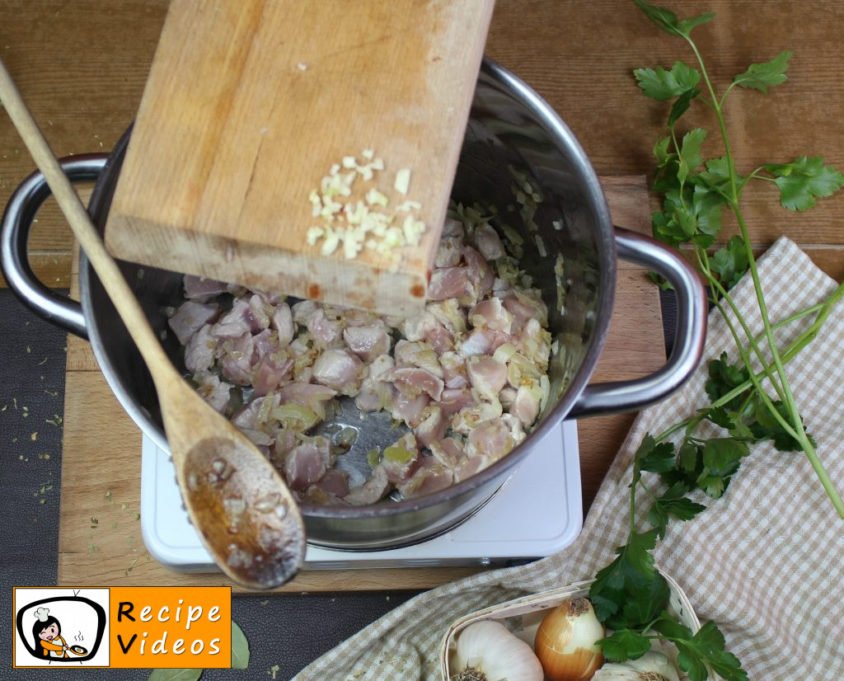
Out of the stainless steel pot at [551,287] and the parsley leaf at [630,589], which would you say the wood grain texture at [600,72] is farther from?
the parsley leaf at [630,589]

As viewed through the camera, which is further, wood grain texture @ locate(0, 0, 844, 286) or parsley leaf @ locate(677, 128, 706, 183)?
wood grain texture @ locate(0, 0, 844, 286)

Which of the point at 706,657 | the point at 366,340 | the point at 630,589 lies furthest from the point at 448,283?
the point at 706,657

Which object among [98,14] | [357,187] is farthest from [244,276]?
[98,14]

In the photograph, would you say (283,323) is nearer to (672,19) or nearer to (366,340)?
(366,340)

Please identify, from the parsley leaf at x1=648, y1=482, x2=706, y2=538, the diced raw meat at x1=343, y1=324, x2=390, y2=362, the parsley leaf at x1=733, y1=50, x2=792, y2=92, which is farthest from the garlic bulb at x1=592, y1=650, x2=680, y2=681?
the parsley leaf at x1=733, y1=50, x2=792, y2=92

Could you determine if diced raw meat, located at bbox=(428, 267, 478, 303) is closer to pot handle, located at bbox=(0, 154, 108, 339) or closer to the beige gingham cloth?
the beige gingham cloth

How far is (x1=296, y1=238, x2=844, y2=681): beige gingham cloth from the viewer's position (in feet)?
3.75

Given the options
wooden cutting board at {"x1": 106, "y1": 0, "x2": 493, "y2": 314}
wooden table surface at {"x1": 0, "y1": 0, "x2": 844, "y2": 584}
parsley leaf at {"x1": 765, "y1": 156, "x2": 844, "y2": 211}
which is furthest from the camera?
wooden table surface at {"x1": 0, "y1": 0, "x2": 844, "y2": 584}

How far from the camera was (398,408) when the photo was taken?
112 centimetres

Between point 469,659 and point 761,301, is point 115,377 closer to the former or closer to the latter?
point 469,659

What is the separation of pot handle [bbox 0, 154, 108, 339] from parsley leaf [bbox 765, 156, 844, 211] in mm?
933

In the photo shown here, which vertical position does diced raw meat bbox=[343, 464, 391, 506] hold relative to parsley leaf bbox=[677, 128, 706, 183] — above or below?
below

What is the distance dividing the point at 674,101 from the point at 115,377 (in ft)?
3.36

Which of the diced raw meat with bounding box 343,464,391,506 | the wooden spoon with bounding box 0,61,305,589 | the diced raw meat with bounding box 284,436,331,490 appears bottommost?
the diced raw meat with bounding box 343,464,391,506
